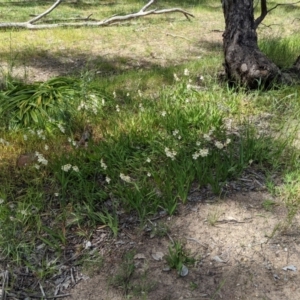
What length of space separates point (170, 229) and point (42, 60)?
23.8ft

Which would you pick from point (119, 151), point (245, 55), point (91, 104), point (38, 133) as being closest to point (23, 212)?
point (38, 133)

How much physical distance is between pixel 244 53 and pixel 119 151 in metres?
2.79

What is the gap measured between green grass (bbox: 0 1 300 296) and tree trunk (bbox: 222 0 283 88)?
24cm

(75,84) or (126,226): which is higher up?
(75,84)

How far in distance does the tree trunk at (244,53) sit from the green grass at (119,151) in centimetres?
24

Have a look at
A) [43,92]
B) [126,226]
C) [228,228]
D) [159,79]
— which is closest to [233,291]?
[228,228]

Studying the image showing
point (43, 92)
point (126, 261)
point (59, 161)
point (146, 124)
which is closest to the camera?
point (126, 261)

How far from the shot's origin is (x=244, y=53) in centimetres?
570

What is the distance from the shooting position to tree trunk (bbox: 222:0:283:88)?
5.54 meters

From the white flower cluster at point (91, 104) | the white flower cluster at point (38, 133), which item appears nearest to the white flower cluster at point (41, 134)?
the white flower cluster at point (38, 133)

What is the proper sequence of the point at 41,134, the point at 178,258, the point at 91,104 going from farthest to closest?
the point at 91,104, the point at 41,134, the point at 178,258

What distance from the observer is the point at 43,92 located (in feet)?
16.9

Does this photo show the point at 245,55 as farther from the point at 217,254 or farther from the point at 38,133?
the point at 217,254

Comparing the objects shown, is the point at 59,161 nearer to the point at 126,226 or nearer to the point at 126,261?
the point at 126,226
